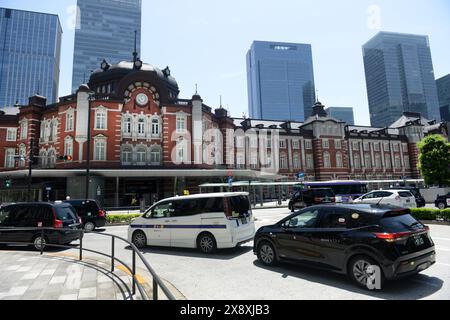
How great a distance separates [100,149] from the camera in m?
33.0

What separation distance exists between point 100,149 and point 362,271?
110 feet

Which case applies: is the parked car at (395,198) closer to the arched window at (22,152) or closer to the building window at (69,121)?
the building window at (69,121)

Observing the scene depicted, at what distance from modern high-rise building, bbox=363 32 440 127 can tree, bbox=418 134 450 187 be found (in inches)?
4646

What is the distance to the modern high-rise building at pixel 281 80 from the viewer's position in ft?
514

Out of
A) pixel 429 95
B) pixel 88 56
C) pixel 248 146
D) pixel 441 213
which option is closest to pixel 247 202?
pixel 441 213

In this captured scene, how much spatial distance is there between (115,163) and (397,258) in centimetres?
3280

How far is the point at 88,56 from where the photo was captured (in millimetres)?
136250

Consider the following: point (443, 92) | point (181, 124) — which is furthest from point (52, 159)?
point (443, 92)

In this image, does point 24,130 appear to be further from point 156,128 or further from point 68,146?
point 156,128

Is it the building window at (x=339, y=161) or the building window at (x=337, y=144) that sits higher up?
the building window at (x=337, y=144)

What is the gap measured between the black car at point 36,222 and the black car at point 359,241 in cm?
806

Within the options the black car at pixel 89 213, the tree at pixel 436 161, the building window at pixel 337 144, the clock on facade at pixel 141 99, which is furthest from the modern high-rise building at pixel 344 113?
the black car at pixel 89 213

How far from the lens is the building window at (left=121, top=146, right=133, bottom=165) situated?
112 ft
